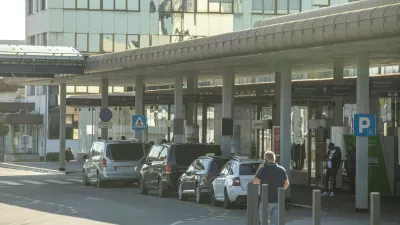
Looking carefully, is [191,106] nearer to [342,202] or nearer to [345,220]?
[342,202]


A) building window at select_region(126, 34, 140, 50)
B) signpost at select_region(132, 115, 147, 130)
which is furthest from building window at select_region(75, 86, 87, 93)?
signpost at select_region(132, 115, 147, 130)

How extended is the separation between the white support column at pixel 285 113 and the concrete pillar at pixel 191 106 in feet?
41.9

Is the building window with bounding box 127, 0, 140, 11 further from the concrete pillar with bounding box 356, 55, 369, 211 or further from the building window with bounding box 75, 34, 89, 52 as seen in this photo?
the concrete pillar with bounding box 356, 55, 369, 211

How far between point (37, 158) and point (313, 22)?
179 ft

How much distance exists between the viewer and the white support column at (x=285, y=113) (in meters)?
32.0

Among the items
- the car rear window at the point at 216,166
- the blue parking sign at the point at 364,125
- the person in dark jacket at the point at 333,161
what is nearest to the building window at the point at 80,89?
the person in dark jacket at the point at 333,161

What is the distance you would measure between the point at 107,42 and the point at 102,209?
52853mm

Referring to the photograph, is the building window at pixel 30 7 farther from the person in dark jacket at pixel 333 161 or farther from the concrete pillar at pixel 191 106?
the person in dark jacket at pixel 333 161

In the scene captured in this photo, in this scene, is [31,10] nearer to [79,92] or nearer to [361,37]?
[79,92]

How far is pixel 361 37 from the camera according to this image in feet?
82.6

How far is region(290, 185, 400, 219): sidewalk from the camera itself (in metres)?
28.6

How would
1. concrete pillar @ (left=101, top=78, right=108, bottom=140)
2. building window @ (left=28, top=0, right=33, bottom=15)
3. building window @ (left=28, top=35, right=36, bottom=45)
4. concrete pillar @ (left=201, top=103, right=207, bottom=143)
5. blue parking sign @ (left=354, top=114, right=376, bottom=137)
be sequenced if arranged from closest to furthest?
blue parking sign @ (left=354, top=114, right=376, bottom=137) → concrete pillar @ (left=101, top=78, right=108, bottom=140) → concrete pillar @ (left=201, top=103, right=207, bottom=143) → building window @ (left=28, top=35, right=36, bottom=45) → building window @ (left=28, top=0, right=33, bottom=15)

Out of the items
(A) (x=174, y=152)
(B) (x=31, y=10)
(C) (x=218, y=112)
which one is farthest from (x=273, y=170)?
(B) (x=31, y=10)

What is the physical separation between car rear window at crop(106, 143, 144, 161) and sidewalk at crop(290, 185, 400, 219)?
19.4 ft
